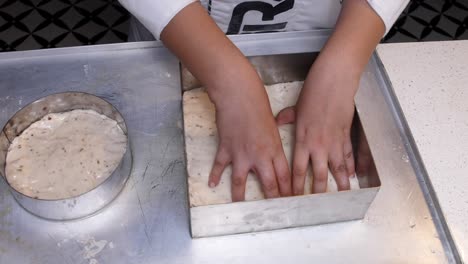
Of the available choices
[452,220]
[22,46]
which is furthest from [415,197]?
[22,46]

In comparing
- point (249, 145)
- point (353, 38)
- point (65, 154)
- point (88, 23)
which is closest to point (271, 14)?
point (353, 38)

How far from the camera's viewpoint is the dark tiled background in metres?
1.53

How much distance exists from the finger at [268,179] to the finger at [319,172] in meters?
0.05

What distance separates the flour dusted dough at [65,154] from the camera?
1.79 feet

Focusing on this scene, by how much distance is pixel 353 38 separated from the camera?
0.63 m

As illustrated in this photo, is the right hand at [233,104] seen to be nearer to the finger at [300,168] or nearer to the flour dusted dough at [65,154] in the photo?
the finger at [300,168]

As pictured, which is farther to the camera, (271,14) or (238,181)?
(271,14)

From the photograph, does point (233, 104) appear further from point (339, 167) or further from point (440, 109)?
point (440, 109)

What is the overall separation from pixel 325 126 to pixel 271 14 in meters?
0.27

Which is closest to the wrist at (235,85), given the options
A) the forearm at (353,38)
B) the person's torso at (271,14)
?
the forearm at (353,38)

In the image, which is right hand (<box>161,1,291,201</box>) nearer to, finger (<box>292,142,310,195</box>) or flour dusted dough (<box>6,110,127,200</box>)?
finger (<box>292,142,310,195</box>)

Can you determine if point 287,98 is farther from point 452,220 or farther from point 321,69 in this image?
point 452,220

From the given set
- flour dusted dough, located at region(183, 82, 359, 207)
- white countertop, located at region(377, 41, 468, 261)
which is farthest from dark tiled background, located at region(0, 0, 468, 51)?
flour dusted dough, located at region(183, 82, 359, 207)

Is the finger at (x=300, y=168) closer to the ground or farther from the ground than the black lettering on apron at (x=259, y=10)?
closer to the ground
